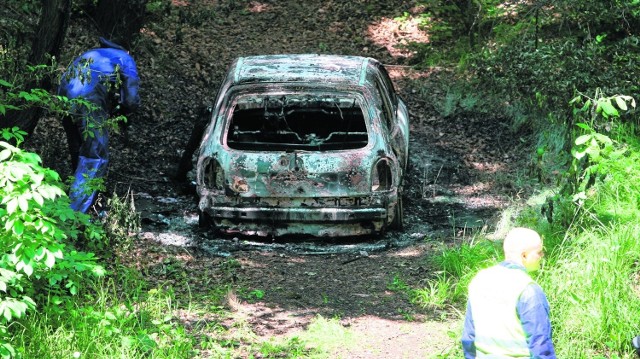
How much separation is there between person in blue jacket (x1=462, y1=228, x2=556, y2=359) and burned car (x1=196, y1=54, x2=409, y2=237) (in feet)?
13.7

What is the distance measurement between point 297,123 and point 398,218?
163cm

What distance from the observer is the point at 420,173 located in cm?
1128

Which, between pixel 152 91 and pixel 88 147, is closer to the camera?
pixel 88 147

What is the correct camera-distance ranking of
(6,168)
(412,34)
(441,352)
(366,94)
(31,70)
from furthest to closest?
(412,34), (366,94), (31,70), (441,352), (6,168)

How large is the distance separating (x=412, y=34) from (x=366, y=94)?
7237mm

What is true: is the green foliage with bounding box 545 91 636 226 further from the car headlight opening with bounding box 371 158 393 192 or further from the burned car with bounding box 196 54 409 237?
the burned car with bounding box 196 54 409 237

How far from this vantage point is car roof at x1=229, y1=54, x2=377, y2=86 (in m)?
8.88

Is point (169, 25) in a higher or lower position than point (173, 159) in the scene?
higher

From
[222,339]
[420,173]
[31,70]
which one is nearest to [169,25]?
[420,173]

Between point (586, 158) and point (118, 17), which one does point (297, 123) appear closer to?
point (118, 17)

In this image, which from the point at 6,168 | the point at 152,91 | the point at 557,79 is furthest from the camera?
the point at 152,91

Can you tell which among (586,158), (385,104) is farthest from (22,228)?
(385,104)

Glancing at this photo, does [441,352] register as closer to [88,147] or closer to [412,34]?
[88,147]

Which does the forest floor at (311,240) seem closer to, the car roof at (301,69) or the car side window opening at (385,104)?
the car side window opening at (385,104)
